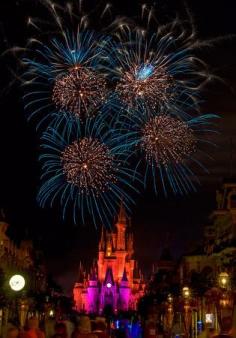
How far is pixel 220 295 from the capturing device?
1784 inches

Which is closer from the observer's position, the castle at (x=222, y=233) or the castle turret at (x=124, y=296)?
the castle at (x=222, y=233)

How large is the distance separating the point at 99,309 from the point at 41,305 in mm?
121004

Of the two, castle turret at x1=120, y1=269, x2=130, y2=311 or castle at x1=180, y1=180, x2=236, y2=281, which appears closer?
castle at x1=180, y1=180, x2=236, y2=281

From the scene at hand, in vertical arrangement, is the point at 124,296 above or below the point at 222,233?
below

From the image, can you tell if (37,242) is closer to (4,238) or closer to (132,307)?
(4,238)

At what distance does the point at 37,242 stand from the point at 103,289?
8245 cm

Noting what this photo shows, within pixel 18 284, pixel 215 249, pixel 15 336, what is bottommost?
pixel 15 336

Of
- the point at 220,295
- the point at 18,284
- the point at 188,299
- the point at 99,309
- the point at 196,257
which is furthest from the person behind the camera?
the point at 99,309

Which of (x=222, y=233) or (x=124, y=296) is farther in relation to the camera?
(x=124, y=296)

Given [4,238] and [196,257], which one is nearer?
[4,238]

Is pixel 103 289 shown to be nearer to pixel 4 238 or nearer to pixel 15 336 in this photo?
pixel 4 238

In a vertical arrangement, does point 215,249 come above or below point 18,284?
above

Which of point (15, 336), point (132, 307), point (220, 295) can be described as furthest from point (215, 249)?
point (132, 307)

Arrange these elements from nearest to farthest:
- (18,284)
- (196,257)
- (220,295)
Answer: (18,284) → (220,295) → (196,257)
